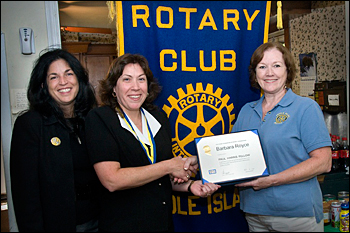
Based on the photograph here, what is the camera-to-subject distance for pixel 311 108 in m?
1.57

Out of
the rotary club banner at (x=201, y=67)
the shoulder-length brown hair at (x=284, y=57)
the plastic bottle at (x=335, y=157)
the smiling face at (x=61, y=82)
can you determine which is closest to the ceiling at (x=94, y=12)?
the rotary club banner at (x=201, y=67)

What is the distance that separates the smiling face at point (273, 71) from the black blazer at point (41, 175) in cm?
111

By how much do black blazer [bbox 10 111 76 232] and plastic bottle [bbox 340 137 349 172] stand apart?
7.26ft

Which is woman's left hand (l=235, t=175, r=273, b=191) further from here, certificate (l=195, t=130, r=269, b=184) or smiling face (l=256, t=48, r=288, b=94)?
smiling face (l=256, t=48, r=288, b=94)

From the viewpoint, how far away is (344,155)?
2541 millimetres

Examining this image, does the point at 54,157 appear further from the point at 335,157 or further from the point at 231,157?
the point at 335,157

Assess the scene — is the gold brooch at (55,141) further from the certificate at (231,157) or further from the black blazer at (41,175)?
the certificate at (231,157)

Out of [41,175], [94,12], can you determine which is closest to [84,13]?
[94,12]

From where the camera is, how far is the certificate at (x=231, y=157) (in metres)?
1.59

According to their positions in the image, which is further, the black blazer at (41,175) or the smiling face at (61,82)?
the smiling face at (61,82)

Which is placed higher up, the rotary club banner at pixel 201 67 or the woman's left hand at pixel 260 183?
the rotary club banner at pixel 201 67

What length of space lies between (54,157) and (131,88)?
505 mm

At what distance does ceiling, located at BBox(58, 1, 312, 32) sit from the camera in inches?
138

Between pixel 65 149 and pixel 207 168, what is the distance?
2.42ft
